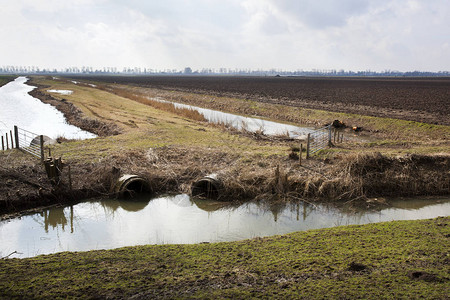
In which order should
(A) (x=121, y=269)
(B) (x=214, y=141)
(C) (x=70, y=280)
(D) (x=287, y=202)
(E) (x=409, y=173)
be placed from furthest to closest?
(B) (x=214, y=141)
(E) (x=409, y=173)
(D) (x=287, y=202)
(A) (x=121, y=269)
(C) (x=70, y=280)

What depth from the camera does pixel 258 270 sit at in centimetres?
778

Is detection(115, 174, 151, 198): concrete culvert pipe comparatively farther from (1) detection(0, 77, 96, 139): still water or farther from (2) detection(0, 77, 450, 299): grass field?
(1) detection(0, 77, 96, 139): still water

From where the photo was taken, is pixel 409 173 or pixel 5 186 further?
pixel 409 173

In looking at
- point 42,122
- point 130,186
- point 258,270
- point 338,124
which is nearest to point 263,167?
point 130,186

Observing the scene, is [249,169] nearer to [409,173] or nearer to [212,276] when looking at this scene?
[409,173]

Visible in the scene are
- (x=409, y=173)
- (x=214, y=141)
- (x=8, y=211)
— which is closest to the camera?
(x=8, y=211)

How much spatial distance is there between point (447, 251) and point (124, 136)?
63.6ft

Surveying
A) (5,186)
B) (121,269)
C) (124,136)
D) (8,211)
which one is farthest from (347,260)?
(124,136)

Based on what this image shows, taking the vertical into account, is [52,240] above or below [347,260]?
below

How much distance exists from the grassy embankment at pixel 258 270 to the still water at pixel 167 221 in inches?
94.1

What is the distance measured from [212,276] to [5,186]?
1065 centimetres

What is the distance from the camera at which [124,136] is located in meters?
23.3

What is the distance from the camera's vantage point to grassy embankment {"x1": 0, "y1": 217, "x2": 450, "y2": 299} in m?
6.78

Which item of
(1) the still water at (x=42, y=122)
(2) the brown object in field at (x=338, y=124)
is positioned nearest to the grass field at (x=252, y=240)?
(2) the brown object in field at (x=338, y=124)
